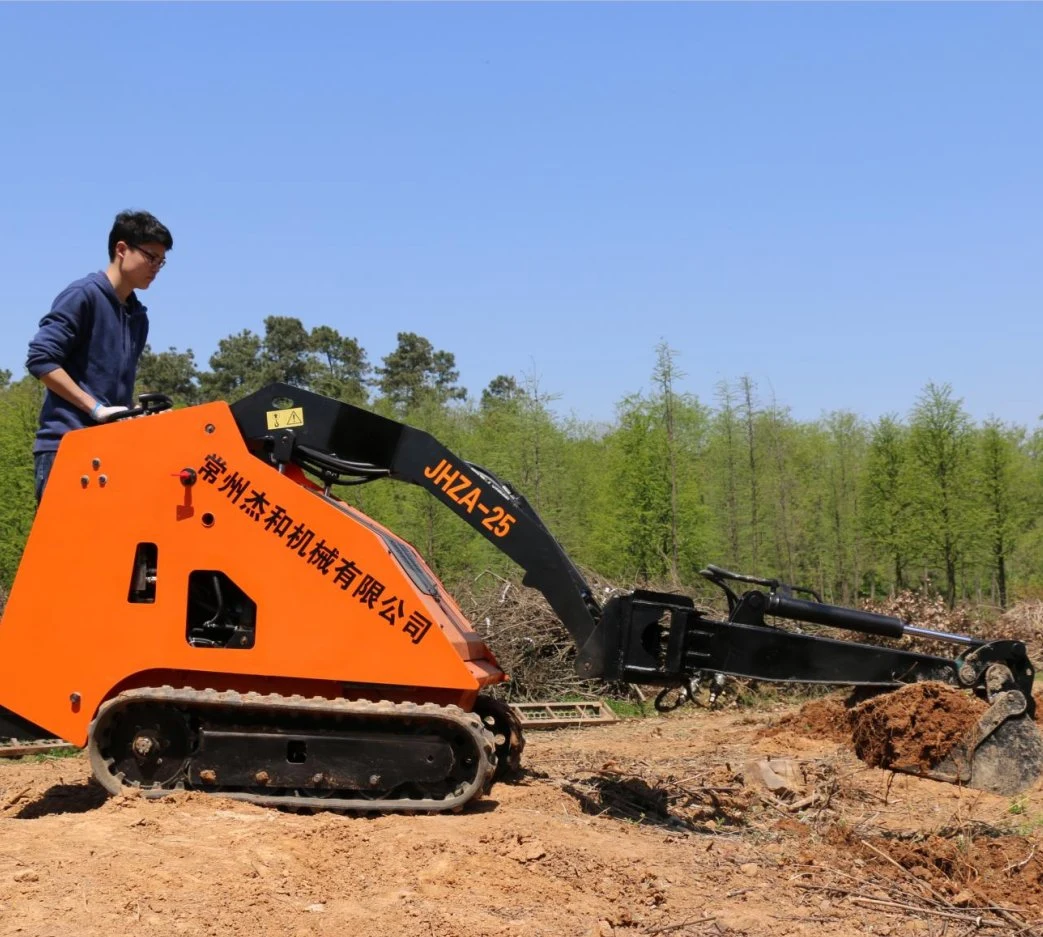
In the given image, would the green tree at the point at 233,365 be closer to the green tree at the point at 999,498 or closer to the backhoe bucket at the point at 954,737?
the green tree at the point at 999,498

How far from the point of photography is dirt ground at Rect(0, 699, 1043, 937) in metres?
4.34

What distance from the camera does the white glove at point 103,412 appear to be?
6227 mm

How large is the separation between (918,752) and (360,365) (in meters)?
50.7

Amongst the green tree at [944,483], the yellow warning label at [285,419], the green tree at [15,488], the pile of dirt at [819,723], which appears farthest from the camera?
the green tree at [944,483]

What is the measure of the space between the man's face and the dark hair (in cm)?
3

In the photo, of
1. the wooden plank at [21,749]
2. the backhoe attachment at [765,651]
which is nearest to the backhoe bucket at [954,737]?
the backhoe attachment at [765,651]

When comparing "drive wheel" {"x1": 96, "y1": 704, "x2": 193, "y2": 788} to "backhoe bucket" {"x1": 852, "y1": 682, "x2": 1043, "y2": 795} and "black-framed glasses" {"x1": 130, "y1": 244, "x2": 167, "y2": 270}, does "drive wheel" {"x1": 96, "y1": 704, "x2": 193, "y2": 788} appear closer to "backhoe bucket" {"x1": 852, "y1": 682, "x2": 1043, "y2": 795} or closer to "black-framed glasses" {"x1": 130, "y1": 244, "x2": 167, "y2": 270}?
"black-framed glasses" {"x1": 130, "y1": 244, "x2": 167, "y2": 270}

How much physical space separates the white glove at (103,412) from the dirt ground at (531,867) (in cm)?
213

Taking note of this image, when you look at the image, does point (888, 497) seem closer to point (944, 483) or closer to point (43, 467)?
point (944, 483)

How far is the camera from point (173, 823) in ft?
17.1

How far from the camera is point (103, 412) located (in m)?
6.23

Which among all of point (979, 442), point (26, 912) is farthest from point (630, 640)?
point (979, 442)

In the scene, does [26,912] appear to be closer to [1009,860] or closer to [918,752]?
[1009,860]

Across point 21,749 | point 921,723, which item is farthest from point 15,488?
point 921,723
